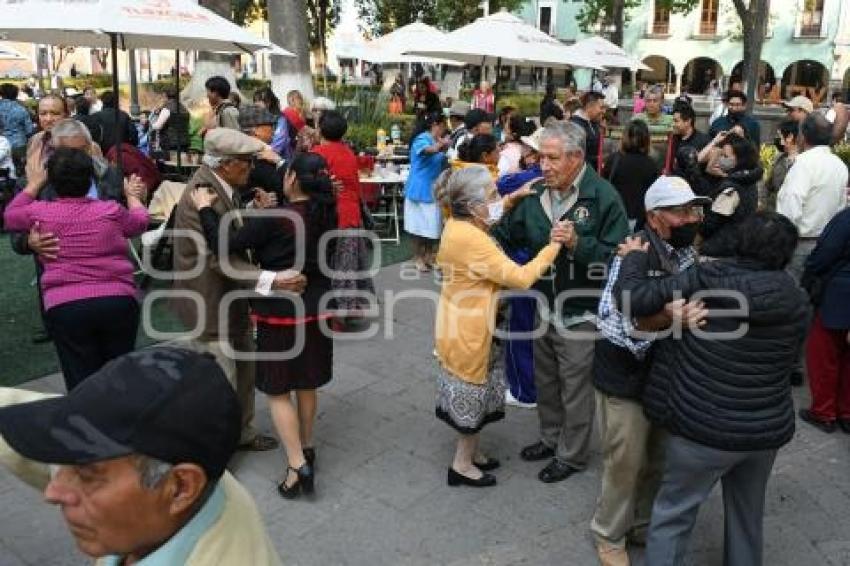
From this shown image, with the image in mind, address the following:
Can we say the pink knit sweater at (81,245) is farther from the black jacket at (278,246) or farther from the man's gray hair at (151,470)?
the man's gray hair at (151,470)

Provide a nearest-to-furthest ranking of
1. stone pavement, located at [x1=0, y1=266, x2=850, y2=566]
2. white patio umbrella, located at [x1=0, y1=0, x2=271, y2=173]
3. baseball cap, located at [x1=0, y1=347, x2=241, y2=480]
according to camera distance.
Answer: baseball cap, located at [x1=0, y1=347, x2=241, y2=480] → stone pavement, located at [x1=0, y1=266, x2=850, y2=566] → white patio umbrella, located at [x1=0, y1=0, x2=271, y2=173]

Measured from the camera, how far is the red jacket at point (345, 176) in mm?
6355

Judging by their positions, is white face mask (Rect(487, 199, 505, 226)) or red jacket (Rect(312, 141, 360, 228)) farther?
red jacket (Rect(312, 141, 360, 228))

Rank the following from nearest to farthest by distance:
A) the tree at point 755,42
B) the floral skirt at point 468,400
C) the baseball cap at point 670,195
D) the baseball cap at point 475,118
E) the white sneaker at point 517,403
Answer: the baseball cap at point 670,195
the floral skirt at point 468,400
the white sneaker at point 517,403
the baseball cap at point 475,118
the tree at point 755,42

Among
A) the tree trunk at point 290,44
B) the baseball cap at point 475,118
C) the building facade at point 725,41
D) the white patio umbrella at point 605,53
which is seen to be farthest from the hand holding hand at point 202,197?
the building facade at point 725,41

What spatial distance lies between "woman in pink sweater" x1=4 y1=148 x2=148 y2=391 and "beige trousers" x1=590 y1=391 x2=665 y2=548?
248 centimetres

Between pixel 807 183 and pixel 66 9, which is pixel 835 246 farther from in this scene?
pixel 66 9

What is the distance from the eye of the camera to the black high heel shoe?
3.91 meters

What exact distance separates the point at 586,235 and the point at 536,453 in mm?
1424

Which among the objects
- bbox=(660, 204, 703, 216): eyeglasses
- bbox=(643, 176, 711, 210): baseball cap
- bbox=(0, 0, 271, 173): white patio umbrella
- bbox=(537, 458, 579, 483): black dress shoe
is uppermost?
bbox=(0, 0, 271, 173): white patio umbrella

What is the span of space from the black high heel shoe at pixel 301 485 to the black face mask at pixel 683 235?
7.22ft

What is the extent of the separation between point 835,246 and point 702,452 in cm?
251

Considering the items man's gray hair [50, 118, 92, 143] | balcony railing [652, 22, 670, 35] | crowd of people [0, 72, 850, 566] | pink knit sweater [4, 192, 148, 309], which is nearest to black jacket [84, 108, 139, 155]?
crowd of people [0, 72, 850, 566]

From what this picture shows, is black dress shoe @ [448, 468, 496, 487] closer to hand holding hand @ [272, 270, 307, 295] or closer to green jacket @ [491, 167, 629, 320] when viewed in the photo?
green jacket @ [491, 167, 629, 320]
